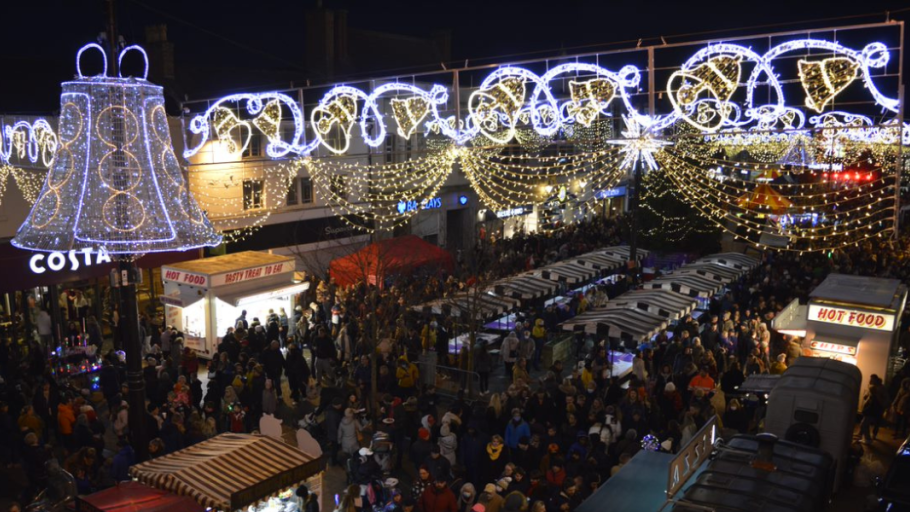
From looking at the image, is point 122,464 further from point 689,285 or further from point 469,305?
point 689,285

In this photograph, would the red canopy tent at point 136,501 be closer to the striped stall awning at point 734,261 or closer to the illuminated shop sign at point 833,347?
the illuminated shop sign at point 833,347

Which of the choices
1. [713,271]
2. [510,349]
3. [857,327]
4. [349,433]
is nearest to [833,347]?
[857,327]

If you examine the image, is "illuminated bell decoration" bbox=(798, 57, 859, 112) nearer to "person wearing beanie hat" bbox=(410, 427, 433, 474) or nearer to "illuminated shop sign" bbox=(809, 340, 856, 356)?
"illuminated shop sign" bbox=(809, 340, 856, 356)

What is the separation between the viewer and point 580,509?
301 inches

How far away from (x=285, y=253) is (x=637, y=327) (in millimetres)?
14579

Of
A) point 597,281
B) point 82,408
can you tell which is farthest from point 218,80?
point 82,408

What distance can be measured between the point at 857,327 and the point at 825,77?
23.2ft

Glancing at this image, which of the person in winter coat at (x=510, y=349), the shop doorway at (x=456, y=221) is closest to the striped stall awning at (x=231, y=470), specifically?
the person in winter coat at (x=510, y=349)

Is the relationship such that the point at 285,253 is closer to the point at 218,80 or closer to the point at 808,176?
the point at 218,80

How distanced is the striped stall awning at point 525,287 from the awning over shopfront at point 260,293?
5372 mm

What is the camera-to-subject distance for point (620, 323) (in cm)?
1623

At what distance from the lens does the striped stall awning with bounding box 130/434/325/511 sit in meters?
7.91

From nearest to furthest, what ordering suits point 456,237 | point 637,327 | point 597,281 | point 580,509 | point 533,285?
point 580,509 → point 637,327 → point 533,285 → point 597,281 → point 456,237

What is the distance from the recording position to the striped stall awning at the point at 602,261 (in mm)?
24250
